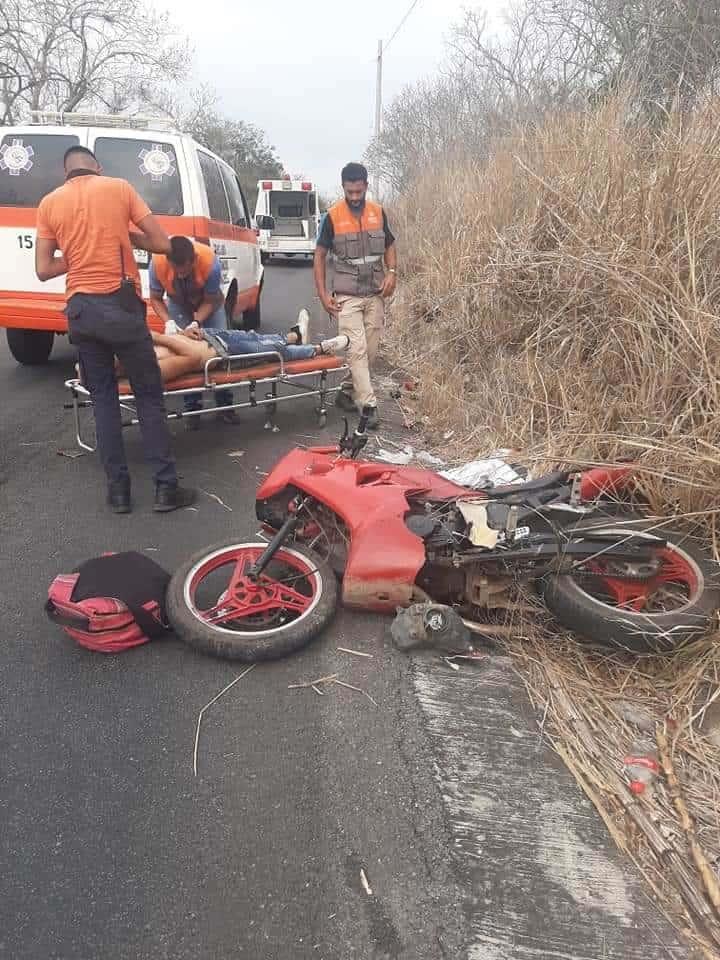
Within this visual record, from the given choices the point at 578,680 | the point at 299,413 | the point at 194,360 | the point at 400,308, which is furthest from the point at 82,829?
the point at 400,308

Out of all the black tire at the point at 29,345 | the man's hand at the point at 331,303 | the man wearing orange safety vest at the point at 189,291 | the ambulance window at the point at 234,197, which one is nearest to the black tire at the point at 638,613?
the man wearing orange safety vest at the point at 189,291

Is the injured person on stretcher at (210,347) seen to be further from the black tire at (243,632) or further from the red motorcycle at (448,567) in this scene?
the black tire at (243,632)

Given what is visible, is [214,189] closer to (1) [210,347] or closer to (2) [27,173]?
(2) [27,173]

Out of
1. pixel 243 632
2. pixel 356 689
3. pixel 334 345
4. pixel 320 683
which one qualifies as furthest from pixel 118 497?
pixel 334 345

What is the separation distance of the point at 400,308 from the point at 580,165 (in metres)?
4.20

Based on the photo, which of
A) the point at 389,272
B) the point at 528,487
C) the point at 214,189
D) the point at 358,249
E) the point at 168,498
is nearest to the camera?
the point at 528,487

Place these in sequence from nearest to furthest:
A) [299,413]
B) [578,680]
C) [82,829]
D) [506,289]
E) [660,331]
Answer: [82,829] < [578,680] < [660,331] < [506,289] < [299,413]

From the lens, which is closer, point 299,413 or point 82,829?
point 82,829

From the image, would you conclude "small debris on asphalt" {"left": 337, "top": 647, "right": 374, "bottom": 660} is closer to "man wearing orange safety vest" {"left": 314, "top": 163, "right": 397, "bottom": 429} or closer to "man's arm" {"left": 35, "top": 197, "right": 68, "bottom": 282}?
"man's arm" {"left": 35, "top": 197, "right": 68, "bottom": 282}

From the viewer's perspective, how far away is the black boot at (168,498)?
3807 millimetres

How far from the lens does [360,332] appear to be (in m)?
5.79

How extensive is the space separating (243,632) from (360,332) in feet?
12.5

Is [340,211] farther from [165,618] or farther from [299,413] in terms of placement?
[165,618]

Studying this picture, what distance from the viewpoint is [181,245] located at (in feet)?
15.5
